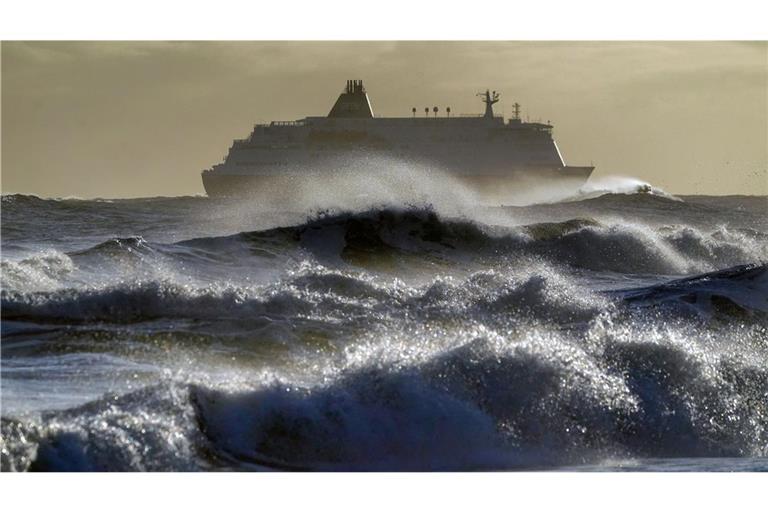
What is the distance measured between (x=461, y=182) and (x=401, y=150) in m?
2.02

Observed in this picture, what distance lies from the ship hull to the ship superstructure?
0.11ft

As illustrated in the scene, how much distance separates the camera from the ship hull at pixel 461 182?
31219mm

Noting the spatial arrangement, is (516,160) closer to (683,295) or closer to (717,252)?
(717,252)

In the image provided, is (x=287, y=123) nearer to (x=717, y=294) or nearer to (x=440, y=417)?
(x=717, y=294)

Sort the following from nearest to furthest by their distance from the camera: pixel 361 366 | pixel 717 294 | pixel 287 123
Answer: pixel 361 366 < pixel 717 294 < pixel 287 123

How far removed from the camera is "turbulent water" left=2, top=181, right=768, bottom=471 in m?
4.98

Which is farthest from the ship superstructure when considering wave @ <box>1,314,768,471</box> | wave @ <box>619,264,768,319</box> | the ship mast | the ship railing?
wave @ <box>1,314,768,471</box>

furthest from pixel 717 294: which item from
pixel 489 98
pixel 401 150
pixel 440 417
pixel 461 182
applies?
pixel 401 150

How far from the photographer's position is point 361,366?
18.6 ft

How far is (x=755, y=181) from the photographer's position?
1408 centimetres

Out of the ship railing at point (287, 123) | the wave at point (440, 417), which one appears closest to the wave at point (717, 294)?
the wave at point (440, 417)

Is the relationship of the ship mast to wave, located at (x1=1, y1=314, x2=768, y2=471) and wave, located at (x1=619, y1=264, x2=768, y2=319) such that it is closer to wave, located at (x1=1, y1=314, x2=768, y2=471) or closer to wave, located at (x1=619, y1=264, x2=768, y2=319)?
wave, located at (x1=619, y1=264, x2=768, y2=319)

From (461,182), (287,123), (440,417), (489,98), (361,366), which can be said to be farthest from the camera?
(287,123)

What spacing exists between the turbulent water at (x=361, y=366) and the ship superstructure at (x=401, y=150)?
2045 centimetres
